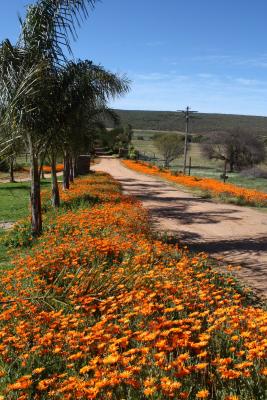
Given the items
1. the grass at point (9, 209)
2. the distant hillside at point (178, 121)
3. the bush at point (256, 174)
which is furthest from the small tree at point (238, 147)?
the distant hillside at point (178, 121)

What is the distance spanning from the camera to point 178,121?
450 ft

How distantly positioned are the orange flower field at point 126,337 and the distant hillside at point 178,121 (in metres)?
106

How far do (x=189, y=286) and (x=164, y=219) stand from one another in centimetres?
1067

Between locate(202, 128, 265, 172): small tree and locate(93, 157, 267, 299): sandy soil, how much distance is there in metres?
28.1

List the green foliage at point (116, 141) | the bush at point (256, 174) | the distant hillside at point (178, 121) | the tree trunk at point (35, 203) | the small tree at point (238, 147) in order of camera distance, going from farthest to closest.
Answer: the distant hillside at point (178, 121)
the green foliage at point (116, 141)
the small tree at point (238, 147)
the bush at point (256, 174)
the tree trunk at point (35, 203)

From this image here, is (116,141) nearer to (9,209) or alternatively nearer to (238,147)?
(238,147)

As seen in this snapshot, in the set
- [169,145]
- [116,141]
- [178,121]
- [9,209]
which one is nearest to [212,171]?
[169,145]

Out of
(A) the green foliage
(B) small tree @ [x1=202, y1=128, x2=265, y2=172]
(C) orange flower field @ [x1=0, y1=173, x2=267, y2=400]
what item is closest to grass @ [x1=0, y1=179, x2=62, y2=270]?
(C) orange flower field @ [x1=0, y1=173, x2=267, y2=400]

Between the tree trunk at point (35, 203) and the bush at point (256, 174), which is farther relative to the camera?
the bush at point (256, 174)

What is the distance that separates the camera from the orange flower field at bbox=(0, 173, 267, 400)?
136 inches

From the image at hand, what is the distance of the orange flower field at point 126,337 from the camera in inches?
136

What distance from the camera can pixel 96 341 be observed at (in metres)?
4.47

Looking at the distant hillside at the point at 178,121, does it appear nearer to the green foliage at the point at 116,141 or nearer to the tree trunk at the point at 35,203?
the green foliage at the point at 116,141

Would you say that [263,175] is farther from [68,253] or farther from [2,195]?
[68,253]
